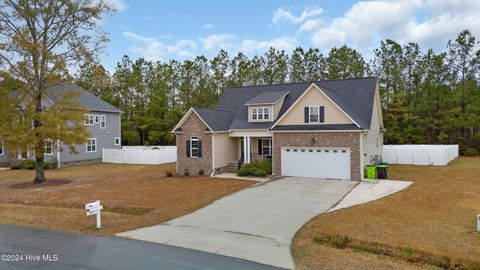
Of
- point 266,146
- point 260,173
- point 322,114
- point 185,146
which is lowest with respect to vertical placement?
point 260,173

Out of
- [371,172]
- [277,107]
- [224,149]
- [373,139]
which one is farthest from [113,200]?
[373,139]

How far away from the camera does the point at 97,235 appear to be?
9422mm

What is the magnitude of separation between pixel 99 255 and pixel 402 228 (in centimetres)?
839

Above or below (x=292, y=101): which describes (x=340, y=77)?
above

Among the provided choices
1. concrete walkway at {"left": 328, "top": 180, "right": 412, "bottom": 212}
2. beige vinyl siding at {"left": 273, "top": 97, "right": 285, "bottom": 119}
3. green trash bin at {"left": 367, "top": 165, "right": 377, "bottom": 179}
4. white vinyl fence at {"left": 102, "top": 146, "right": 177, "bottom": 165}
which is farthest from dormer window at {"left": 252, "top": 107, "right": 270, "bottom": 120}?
white vinyl fence at {"left": 102, "top": 146, "right": 177, "bottom": 165}

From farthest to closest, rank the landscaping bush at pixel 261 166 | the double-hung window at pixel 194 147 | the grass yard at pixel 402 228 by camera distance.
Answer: the double-hung window at pixel 194 147 → the landscaping bush at pixel 261 166 → the grass yard at pixel 402 228

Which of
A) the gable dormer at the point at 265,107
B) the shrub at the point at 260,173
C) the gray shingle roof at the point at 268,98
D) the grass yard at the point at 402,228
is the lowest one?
the grass yard at the point at 402,228

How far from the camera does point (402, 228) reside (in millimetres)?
9656

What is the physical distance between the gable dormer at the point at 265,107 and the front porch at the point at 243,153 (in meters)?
1.43

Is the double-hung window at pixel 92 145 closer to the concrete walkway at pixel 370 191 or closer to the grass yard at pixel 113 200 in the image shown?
the grass yard at pixel 113 200

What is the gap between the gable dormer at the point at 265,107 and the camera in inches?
918

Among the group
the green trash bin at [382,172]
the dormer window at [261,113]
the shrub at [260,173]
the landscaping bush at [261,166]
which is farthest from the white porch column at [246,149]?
the green trash bin at [382,172]

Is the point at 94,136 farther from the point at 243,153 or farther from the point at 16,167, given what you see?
the point at 243,153

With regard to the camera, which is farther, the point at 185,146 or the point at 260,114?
the point at 260,114
